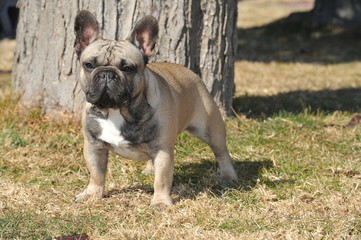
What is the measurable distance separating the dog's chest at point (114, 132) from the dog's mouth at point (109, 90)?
16 cm

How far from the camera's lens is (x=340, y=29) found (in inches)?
508

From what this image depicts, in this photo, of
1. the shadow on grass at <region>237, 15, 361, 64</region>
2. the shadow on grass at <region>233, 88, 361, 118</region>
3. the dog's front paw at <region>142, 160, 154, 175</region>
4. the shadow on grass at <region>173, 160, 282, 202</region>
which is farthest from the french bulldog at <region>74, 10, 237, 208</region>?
the shadow on grass at <region>237, 15, 361, 64</region>

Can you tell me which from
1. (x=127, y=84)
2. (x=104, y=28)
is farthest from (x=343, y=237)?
(x=104, y=28)

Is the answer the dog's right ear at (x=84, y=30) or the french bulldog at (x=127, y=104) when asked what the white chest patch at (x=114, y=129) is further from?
the dog's right ear at (x=84, y=30)

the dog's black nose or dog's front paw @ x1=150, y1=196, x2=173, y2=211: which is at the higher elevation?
the dog's black nose

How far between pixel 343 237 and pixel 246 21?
1286 cm

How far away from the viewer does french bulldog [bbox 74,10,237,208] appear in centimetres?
372

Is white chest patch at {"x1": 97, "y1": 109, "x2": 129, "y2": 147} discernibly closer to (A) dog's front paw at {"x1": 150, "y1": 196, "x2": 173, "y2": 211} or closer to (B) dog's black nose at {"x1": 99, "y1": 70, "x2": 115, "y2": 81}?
(B) dog's black nose at {"x1": 99, "y1": 70, "x2": 115, "y2": 81}

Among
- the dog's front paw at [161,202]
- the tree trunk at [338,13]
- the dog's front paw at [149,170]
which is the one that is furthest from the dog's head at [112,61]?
the tree trunk at [338,13]

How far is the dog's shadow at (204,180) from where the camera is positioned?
4.37m

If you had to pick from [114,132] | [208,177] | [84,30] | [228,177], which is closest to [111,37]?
[84,30]

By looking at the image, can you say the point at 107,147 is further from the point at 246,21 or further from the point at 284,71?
the point at 246,21

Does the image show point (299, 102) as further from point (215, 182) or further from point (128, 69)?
point (128, 69)

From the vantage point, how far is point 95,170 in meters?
4.17
